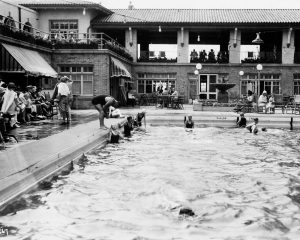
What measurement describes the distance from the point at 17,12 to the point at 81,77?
7.89 metres

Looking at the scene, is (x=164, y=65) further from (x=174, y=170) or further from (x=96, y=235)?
(x=96, y=235)

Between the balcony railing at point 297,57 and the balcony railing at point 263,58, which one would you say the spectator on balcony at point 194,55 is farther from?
the balcony railing at point 297,57

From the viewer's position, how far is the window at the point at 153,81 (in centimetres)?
3497

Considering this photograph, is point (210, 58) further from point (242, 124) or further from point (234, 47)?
point (242, 124)

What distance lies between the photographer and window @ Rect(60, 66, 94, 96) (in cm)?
2609

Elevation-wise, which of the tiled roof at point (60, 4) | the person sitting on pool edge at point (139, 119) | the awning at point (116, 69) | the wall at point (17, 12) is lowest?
the person sitting on pool edge at point (139, 119)

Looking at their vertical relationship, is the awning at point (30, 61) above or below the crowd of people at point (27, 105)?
above

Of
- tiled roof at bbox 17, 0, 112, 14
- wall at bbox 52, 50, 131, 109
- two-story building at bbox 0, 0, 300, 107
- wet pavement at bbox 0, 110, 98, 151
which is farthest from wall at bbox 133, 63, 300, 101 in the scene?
wet pavement at bbox 0, 110, 98, 151

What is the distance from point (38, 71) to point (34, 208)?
49.3ft

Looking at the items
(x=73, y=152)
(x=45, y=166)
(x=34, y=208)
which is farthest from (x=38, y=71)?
(x=34, y=208)

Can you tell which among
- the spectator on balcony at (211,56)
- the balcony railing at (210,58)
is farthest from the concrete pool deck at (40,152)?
the spectator on balcony at (211,56)

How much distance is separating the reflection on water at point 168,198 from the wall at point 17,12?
18.8 metres

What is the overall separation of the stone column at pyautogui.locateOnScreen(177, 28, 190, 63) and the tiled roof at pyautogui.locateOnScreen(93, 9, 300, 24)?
109 cm

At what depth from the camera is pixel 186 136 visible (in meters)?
16.1
